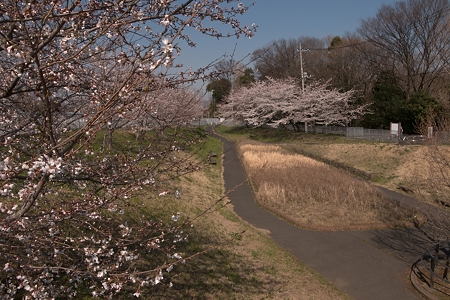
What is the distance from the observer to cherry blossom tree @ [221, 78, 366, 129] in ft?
124

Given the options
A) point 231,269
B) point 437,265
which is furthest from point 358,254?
point 231,269

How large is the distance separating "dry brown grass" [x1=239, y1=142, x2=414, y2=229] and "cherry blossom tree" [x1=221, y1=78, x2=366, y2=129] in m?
20.7

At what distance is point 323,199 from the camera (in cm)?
1346

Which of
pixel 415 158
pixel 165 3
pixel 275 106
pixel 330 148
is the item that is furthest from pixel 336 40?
pixel 165 3

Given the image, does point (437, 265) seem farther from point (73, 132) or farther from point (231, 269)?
point (73, 132)

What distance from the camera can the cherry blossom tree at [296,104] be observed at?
37875 mm

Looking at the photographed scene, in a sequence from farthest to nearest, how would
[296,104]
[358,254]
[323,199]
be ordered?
1. [296,104]
2. [323,199]
3. [358,254]

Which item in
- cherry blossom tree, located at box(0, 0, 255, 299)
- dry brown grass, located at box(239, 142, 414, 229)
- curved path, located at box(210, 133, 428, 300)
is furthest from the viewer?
dry brown grass, located at box(239, 142, 414, 229)

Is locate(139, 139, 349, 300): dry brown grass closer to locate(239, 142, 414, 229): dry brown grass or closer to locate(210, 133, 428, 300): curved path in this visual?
locate(210, 133, 428, 300): curved path

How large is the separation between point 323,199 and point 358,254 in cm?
462

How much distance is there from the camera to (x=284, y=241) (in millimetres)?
9992

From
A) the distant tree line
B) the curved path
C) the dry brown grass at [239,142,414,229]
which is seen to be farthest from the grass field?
the distant tree line

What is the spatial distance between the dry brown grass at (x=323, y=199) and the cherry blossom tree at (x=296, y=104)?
20.7 metres

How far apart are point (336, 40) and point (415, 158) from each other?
33.8 meters
